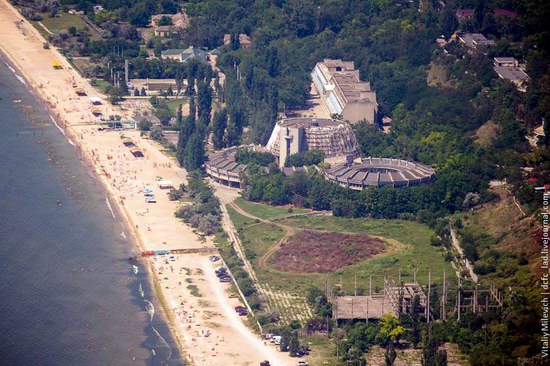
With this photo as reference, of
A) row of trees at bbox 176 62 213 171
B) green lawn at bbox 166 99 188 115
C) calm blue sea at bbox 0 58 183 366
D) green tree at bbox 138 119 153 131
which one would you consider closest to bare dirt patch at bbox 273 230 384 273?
calm blue sea at bbox 0 58 183 366

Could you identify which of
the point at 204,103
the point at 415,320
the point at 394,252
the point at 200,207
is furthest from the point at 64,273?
the point at 204,103

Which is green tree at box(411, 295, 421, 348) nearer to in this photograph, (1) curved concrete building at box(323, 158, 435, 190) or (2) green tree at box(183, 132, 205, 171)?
(1) curved concrete building at box(323, 158, 435, 190)

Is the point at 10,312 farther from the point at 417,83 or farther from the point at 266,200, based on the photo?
the point at 417,83

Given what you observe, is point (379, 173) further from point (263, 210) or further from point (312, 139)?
point (263, 210)

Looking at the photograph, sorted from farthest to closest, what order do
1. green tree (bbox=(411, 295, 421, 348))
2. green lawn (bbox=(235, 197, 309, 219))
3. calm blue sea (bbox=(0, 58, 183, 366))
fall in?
green lawn (bbox=(235, 197, 309, 219)), green tree (bbox=(411, 295, 421, 348)), calm blue sea (bbox=(0, 58, 183, 366))

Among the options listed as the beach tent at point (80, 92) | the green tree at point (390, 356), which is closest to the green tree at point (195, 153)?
the beach tent at point (80, 92)

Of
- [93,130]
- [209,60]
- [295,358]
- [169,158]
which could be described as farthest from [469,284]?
[209,60]
